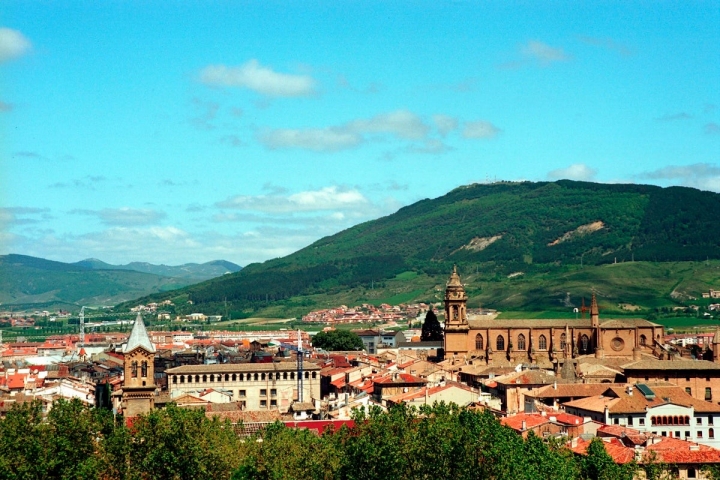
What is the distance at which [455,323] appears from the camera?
395 ft

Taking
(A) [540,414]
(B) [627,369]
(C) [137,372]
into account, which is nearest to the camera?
(C) [137,372]

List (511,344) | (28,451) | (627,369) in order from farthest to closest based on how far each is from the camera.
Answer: (511,344) → (627,369) → (28,451)

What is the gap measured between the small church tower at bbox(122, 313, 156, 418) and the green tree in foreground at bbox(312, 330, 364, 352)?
84661 mm

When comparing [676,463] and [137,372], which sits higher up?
[137,372]

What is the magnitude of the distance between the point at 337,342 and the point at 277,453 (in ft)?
323

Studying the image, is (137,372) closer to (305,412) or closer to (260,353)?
(305,412)

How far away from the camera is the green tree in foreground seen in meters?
150

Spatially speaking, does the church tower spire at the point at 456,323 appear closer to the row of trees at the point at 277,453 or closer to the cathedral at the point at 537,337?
the cathedral at the point at 537,337

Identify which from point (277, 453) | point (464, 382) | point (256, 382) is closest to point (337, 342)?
point (464, 382)

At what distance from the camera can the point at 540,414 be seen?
7019 centimetres

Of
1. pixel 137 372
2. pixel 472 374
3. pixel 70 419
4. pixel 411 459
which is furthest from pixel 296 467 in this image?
pixel 472 374

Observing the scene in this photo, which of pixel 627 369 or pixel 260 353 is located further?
pixel 260 353

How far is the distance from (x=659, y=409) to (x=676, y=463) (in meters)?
17.0

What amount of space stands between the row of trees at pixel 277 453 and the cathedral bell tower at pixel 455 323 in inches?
2567
